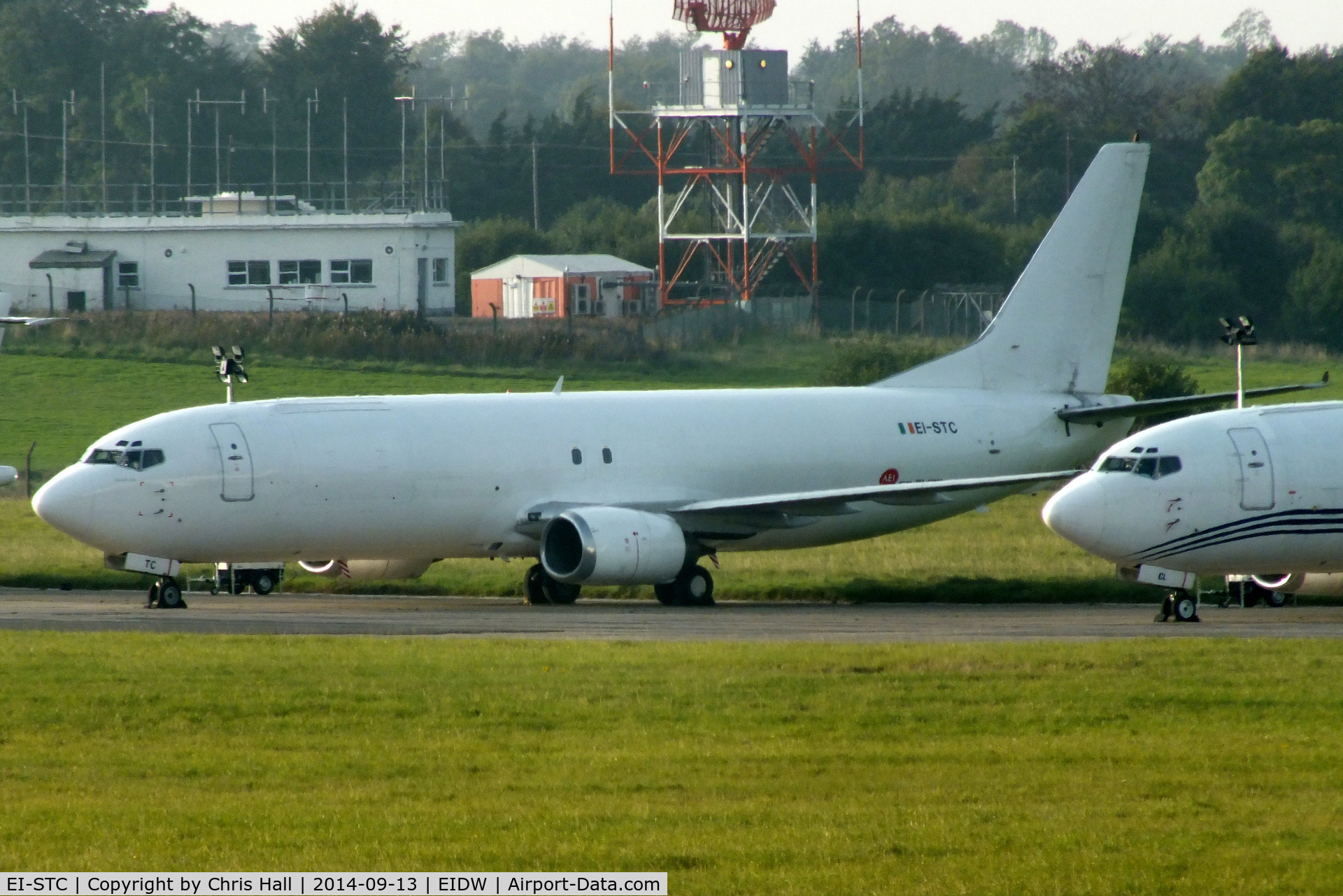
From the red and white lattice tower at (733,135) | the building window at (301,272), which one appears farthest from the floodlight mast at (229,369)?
the building window at (301,272)

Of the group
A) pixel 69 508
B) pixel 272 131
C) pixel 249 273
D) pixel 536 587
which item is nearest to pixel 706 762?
pixel 69 508

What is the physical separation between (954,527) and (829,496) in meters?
11.5

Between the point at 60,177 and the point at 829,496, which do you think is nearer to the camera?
the point at 829,496

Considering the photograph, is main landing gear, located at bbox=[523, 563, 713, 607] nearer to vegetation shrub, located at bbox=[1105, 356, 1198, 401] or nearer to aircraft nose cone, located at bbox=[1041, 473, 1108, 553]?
aircraft nose cone, located at bbox=[1041, 473, 1108, 553]

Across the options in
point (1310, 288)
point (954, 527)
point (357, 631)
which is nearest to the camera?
point (357, 631)

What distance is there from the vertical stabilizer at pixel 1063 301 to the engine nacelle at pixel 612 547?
26.1 ft

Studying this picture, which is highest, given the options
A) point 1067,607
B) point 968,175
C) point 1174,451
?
point 968,175

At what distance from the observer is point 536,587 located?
31359 millimetres

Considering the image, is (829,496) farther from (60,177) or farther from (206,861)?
(60,177)

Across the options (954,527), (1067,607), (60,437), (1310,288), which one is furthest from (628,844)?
(1310,288)

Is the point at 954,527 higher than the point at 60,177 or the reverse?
the reverse

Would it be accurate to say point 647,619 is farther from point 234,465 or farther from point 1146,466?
point 1146,466

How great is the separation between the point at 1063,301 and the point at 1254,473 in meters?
11.0

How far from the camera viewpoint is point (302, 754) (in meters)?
14.9
